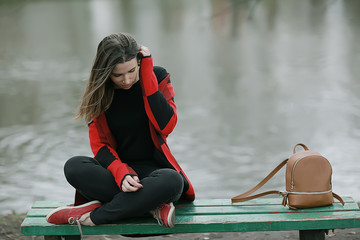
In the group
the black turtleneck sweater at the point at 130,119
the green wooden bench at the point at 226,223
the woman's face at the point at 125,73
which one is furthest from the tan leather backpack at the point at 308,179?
the woman's face at the point at 125,73

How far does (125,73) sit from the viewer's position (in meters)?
2.74

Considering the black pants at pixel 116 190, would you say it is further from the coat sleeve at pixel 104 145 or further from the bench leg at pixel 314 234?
the bench leg at pixel 314 234

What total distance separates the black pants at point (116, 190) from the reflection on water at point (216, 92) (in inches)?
65.3

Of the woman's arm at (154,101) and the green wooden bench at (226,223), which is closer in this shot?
the green wooden bench at (226,223)

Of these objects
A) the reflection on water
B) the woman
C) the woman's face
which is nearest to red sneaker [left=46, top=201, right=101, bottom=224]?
the woman

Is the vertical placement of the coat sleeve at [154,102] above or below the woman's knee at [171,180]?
above

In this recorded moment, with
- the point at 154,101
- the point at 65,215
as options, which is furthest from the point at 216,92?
the point at 65,215

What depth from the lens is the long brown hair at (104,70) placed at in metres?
2.71

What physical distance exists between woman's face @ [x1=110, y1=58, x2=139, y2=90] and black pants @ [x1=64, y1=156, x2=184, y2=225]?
41 cm

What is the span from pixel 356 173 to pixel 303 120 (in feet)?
5.35

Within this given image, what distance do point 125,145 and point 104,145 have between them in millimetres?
116

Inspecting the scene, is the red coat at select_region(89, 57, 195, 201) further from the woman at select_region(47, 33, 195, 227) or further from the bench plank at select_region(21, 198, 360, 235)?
the bench plank at select_region(21, 198, 360, 235)

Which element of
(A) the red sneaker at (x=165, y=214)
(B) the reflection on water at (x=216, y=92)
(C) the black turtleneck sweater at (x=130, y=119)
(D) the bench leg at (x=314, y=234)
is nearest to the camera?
(A) the red sneaker at (x=165, y=214)

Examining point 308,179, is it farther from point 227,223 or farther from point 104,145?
point 104,145
